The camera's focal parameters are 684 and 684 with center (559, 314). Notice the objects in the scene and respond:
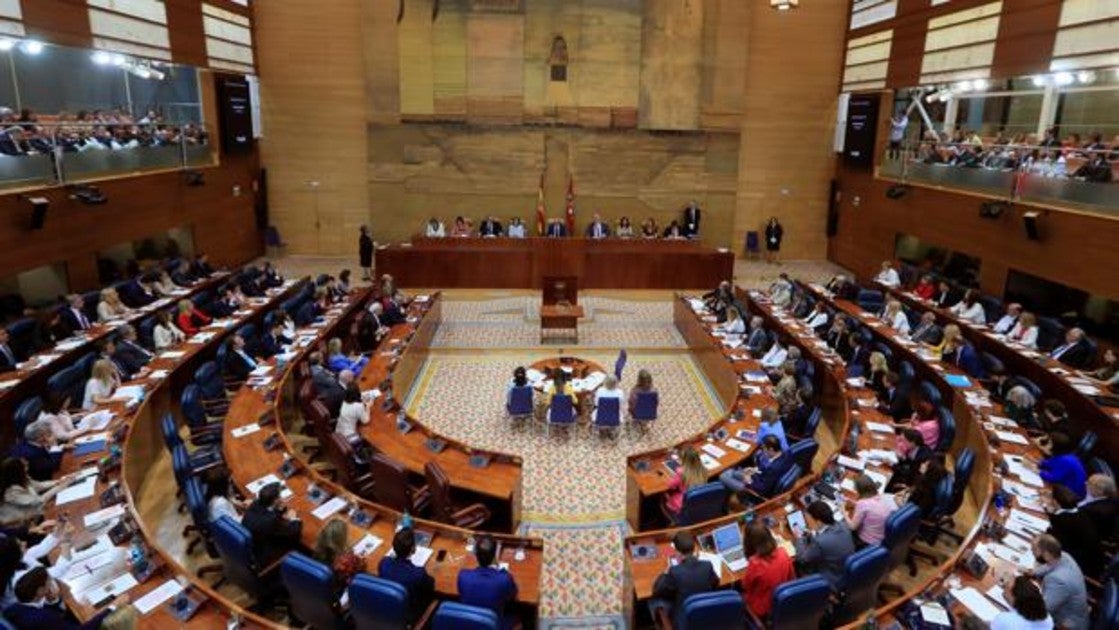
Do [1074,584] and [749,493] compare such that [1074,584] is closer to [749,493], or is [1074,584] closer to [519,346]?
[749,493]

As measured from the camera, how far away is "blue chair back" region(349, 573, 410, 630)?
180 inches

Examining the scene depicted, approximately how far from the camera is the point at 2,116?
12047 millimetres

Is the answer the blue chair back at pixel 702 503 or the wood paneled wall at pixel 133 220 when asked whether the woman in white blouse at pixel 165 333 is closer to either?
the wood paneled wall at pixel 133 220

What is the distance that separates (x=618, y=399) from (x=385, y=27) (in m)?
15.2

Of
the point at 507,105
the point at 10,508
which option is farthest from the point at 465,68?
the point at 10,508

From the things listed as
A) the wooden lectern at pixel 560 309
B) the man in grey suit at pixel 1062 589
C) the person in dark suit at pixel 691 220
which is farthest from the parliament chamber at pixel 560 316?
the person in dark suit at pixel 691 220

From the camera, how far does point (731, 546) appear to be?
5.81 metres

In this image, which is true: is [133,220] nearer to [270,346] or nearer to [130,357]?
[130,357]

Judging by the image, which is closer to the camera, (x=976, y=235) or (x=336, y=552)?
(x=336, y=552)

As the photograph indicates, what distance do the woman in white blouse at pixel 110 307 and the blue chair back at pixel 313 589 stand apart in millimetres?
8774

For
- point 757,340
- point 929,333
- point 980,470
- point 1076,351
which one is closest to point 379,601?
point 980,470

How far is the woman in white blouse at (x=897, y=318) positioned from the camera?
479 inches

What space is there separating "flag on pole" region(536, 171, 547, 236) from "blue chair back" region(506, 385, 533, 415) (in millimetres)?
10396

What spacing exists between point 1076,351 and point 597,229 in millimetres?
12317
